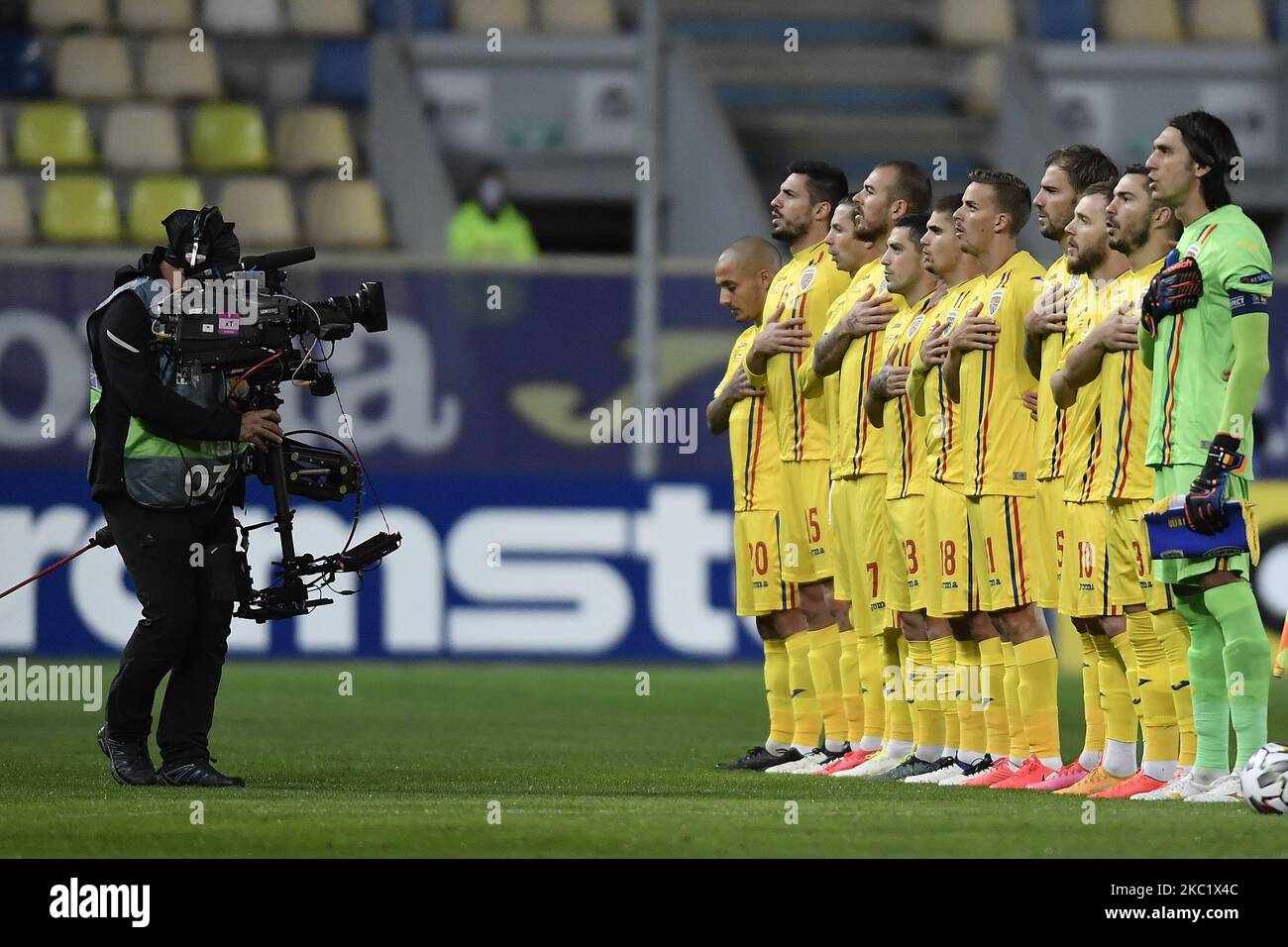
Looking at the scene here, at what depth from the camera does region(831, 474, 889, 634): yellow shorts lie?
8.75m

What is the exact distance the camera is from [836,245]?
29.6ft

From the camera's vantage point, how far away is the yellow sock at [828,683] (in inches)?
357

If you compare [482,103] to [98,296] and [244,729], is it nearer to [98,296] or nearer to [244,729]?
[98,296]

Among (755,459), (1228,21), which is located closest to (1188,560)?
(755,459)

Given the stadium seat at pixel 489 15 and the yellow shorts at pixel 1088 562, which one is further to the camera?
the stadium seat at pixel 489 15

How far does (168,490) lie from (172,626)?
18.6 inches

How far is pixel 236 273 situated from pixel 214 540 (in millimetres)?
954

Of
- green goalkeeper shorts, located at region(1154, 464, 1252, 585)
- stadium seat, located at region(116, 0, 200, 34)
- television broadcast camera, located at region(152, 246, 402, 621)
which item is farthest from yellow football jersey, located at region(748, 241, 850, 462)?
A: stadium seat, located at region(116, 0, 200, 34)

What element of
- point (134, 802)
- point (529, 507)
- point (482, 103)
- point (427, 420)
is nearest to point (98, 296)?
point (427, 420)

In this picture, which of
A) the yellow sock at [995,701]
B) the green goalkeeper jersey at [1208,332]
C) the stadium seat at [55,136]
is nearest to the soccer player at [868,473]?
the yellow sock at [995,701]

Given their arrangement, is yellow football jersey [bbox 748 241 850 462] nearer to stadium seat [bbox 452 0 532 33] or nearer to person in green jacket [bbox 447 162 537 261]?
person in green jacket [bbox 447 162 537 261]

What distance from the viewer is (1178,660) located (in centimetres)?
760

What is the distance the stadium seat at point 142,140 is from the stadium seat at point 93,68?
1.36ft

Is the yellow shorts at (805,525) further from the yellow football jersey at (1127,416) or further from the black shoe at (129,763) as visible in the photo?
the black shoe at (129,763)
